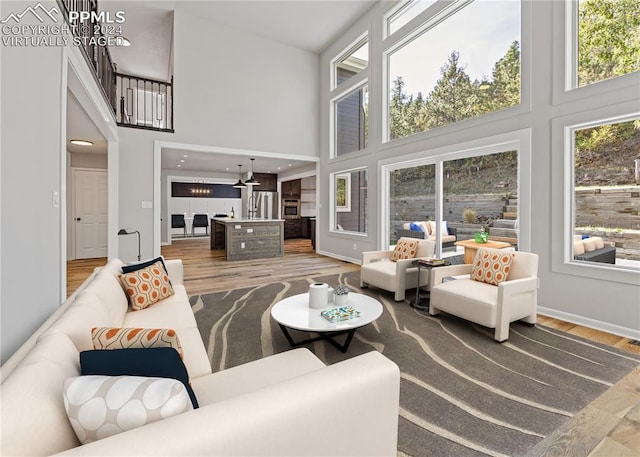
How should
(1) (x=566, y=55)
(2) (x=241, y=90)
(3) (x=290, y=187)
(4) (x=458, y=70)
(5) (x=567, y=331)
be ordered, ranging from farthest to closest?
(3) (x=290, y=187) → (2) (x=241, y=90) → (4) (x=458, y=70) → (1) (x=566, y=55) → (5) (x=567, y=331)

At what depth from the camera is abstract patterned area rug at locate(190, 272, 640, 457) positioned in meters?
1.59

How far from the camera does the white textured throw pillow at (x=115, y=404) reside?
813 millimetres

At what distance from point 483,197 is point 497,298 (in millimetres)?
1865

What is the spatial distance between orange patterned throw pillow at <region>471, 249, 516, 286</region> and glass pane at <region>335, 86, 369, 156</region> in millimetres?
3630

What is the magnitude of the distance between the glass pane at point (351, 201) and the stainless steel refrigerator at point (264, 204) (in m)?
4.43

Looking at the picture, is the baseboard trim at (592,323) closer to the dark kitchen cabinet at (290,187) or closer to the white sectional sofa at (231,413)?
the white sectional sofa at (231,413)

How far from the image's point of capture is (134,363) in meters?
1.03

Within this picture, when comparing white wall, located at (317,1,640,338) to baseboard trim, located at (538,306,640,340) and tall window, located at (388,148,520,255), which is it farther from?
tall window, located at (388,148,520,255)

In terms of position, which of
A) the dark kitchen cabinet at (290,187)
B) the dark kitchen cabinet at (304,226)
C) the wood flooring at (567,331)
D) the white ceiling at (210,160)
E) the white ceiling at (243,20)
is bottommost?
the wood flooring at (567,331)

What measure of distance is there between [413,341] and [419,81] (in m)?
4.29

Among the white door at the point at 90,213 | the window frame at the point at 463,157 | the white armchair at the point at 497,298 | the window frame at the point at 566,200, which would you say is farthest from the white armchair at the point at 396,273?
the white door at the point at 90,213

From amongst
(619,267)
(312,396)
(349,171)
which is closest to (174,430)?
(312,396)

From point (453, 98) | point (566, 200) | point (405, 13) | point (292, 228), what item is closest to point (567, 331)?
point (566, 200)

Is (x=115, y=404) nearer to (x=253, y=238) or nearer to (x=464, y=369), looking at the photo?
(x=464, y=369)
